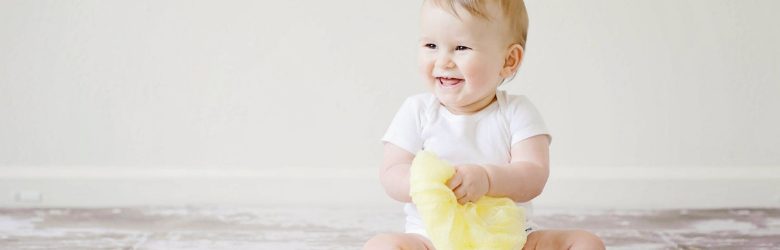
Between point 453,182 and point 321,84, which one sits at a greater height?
point 321,84

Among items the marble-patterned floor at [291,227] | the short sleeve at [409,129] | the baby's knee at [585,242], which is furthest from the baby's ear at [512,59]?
the marble-patterned floor at [291,227]

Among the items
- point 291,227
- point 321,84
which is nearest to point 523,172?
point 291,227

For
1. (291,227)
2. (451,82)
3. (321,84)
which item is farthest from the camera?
(321,84)

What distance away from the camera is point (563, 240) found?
1.23 metres

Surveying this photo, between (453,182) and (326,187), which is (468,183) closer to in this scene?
(453,182)

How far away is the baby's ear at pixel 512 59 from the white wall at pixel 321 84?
77 centimetres

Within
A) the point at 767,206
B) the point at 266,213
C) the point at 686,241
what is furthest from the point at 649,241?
the point at 266,213

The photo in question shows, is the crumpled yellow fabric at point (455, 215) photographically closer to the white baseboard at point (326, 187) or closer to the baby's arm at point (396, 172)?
the baby's arm at point (396, 172)

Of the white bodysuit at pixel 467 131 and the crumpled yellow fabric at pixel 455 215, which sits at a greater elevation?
the white bodysuit at pixel 467 131

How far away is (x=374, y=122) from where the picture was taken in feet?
6.69

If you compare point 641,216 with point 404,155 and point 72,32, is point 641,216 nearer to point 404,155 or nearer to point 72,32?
point 404,155

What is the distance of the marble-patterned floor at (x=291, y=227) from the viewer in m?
1.66

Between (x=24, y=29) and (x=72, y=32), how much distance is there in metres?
0.10

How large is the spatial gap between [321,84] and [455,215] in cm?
96
